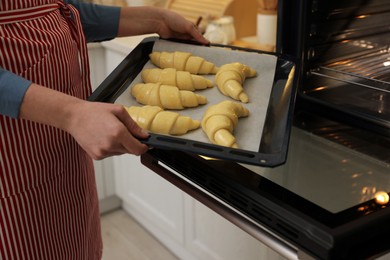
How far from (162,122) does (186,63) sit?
9.7 inches

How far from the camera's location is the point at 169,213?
1.73 metres

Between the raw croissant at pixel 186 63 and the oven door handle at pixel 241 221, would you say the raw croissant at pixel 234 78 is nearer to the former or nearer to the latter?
the raw croissant at pixel 186 63

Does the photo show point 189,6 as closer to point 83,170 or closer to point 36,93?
point 83,170

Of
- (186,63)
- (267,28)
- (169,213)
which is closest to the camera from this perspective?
(186,63)

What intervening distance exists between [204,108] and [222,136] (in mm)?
176

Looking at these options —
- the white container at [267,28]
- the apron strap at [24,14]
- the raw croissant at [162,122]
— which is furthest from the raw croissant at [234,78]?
the white container at [267,28]

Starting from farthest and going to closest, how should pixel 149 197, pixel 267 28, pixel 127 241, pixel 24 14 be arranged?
1. pixel 127 241
2. pixel 149 197
3. pixel 267 28
4. pixel 24 14

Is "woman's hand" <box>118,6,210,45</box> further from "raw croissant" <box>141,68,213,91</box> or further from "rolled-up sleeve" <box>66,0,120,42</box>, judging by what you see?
"raw croissant" <box>141,68,213,91</box>

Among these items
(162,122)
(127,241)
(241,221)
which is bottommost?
(127,241)

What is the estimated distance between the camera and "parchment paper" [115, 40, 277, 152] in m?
0.81

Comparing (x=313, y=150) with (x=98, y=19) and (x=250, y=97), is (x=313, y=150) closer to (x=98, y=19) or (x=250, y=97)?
(x=250, y=97)

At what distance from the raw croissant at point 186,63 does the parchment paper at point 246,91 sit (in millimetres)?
23

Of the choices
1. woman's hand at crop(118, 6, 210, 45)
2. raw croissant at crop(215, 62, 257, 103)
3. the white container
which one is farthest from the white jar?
raw croissant at crop(215, 62, 257, 103)

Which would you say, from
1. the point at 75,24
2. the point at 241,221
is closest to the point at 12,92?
the point at 75,24
